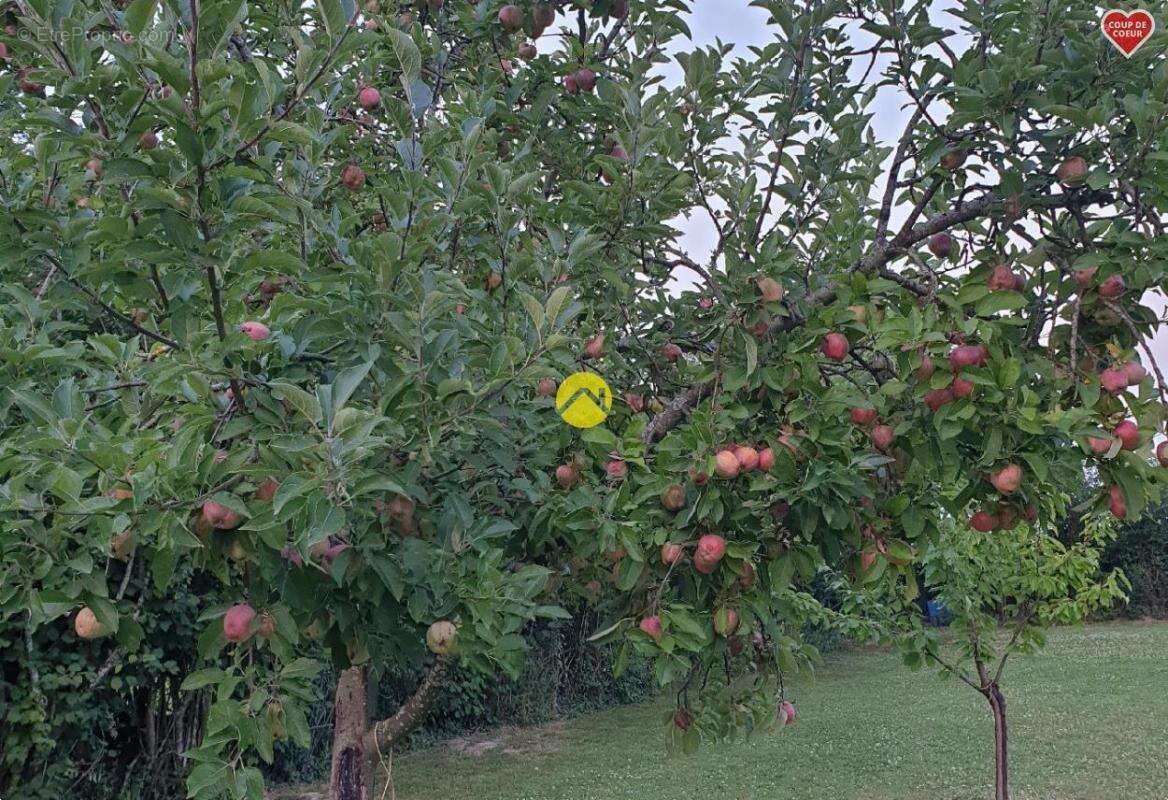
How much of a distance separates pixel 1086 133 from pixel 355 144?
221cm

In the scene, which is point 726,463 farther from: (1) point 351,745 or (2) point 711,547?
(1) point 351,745

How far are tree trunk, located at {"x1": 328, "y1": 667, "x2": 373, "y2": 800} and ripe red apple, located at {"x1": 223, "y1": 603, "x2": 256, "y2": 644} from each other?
3.90 ft

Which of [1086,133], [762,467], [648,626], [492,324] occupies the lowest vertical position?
[648,626]

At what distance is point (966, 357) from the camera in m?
2.08

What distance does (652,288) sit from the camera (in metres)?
3.56

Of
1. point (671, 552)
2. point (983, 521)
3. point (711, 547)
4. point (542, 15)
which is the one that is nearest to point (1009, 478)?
point (983, 521)

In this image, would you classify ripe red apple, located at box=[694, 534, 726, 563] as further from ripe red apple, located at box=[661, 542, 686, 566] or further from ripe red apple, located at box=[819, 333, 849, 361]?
ripe red apple, located at box=[819, 333, 849, 361]

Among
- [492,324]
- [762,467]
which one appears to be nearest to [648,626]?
[762,467]

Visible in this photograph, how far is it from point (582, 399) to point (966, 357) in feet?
2.83

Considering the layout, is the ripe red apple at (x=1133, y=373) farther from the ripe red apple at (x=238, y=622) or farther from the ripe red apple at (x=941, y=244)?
the ripe red apple at (x=238, y=622)

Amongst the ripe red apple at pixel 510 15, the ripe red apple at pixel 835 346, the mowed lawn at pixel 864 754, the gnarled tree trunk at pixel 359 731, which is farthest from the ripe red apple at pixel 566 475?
the mowed lawn at pixel 864 754

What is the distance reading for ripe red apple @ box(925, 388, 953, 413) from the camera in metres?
2.13

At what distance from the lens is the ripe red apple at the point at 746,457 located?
2.28m

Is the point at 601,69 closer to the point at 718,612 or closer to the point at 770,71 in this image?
the point at 770,71
